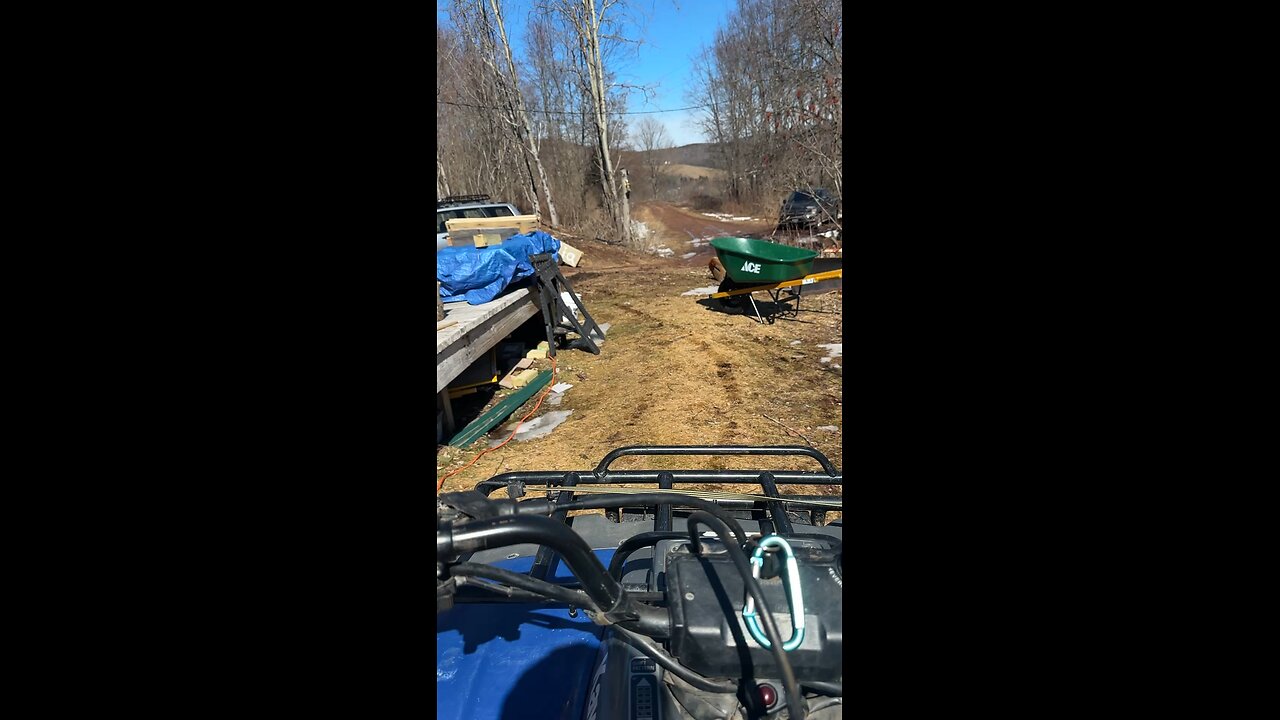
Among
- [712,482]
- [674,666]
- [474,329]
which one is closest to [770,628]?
[674,666]

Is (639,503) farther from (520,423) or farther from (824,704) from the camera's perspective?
(520,423)

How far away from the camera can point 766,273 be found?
888cm

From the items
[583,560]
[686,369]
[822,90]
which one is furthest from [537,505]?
[822,90]

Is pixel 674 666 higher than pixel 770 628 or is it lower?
lower

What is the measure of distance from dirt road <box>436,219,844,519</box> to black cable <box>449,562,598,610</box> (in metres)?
3.37

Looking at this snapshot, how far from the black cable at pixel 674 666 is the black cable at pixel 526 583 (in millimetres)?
113

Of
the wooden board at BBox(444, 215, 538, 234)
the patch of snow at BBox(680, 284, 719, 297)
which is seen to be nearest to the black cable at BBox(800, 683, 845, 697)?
the wooden board at BBox(444, 215, 538, 234)

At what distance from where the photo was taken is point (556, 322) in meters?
8.01

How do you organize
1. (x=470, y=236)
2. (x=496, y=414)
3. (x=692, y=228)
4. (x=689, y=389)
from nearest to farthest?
(x=496, y=414) → (x=689, y=389) → (x=470, y=236) → (x=692, y=228)

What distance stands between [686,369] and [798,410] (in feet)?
5.57

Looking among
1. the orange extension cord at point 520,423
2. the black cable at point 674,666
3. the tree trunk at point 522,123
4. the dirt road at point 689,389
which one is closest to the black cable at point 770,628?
the black cable at point 674,666

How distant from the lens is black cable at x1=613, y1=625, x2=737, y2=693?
110 centimetres

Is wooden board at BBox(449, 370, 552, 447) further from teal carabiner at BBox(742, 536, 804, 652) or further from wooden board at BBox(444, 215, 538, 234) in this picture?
teal carabiner at BBox(742, 536, 804, 652)

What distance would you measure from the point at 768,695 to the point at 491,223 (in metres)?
10.0
